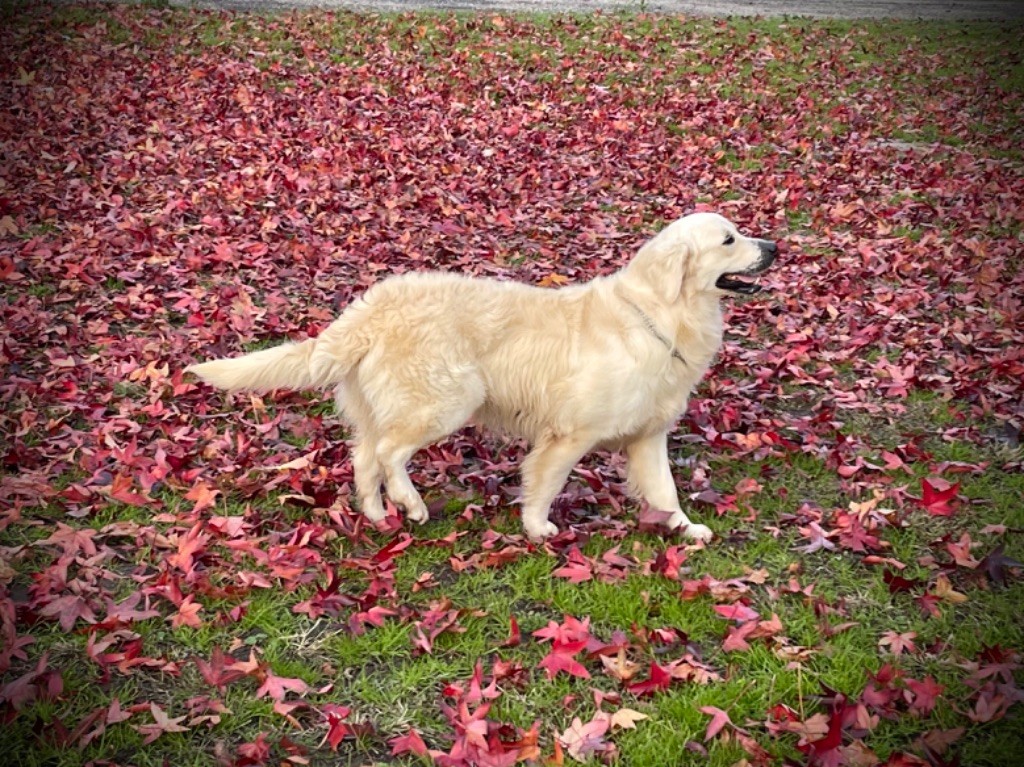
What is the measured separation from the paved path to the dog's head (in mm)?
18775

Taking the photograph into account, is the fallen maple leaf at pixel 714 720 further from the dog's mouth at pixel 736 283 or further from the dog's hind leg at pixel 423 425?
the dog's mouth at pixel 736 283

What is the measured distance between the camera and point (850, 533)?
4812 millimetres

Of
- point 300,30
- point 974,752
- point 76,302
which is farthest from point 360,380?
point 300,30

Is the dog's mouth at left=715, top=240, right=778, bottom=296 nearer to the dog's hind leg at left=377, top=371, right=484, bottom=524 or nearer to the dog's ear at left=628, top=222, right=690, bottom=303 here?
the dog's ear at left=628, top=222, right=690, bottom=303

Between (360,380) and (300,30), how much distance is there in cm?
1603

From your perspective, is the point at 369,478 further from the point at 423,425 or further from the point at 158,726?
the point at 158,726

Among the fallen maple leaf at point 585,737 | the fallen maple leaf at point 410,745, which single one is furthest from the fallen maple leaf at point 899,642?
the fallen maple leaf at point 410,745

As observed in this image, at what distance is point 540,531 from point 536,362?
2.86 feet

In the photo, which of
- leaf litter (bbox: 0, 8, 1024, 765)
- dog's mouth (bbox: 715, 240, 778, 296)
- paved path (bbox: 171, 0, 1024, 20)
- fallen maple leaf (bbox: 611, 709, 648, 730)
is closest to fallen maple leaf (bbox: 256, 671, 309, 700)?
leaf litter (bbox: 0, 8, 1024, 765)

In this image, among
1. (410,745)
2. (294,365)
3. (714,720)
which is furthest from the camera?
(294,365)

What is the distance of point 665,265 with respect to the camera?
4.78 meters

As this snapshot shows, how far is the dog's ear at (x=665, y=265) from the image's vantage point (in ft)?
15.6

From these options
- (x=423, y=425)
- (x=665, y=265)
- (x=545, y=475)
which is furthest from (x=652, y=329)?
(x=423, y=425)

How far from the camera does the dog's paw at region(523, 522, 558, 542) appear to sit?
482 centimetres
